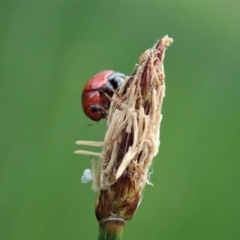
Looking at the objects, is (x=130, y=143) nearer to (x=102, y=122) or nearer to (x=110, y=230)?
(x=110, y=230)

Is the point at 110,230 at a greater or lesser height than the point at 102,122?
lesser

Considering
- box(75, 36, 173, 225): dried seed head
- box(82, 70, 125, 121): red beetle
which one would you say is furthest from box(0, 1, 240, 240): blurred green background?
box(75, 36, 173, 225): dried seed head

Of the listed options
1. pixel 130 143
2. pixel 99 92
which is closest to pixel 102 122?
pixel 99 92

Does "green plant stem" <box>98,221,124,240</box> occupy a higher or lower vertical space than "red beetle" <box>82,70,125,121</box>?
lower

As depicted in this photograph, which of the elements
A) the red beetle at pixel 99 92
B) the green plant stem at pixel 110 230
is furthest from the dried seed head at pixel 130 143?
the red beetle at pixel 99 92

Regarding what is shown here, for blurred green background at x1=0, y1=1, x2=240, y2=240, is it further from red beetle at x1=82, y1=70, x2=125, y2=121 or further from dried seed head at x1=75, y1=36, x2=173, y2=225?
dried seed head at x1=75, y1=36, x2=173, y2=225

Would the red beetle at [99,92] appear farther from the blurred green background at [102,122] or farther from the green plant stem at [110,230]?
the green plant stem at [110,230]

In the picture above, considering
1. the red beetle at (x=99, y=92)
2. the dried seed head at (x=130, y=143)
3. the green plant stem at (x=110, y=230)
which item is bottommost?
the green plant stem at (x=110, y=230)
